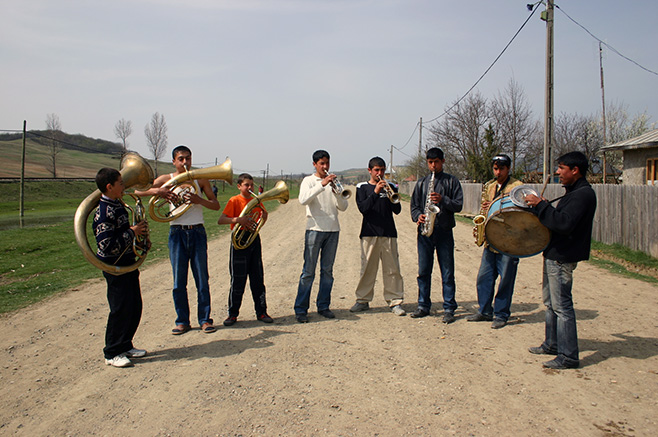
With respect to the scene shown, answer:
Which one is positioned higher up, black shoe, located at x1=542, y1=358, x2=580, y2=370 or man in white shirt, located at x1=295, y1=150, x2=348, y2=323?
man in white shirt, located at x1=295, y1=150, x2=348, y2=323

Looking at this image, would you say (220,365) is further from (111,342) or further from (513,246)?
(513,246)

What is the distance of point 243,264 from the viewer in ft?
19.8

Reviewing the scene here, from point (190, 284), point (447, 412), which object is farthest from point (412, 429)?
point (190, 284)

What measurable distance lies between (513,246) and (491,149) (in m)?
24.0

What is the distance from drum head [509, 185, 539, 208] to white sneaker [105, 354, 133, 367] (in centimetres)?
456

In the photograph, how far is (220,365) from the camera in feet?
15.5

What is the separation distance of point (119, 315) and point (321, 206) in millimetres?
2873

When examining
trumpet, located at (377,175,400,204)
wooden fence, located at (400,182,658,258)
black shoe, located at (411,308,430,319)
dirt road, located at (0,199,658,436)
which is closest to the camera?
dirt road, located at (0,199,658,436)

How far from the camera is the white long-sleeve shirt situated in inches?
243

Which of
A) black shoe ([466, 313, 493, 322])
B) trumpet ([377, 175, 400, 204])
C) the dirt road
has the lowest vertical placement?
the dirt road

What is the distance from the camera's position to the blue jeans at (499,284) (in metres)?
5.86

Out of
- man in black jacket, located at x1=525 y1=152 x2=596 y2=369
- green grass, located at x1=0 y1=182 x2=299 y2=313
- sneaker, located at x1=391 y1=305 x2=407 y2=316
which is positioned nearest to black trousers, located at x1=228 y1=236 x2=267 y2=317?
sneaker, located at x1=391 y1=305 x2=407 y2=316

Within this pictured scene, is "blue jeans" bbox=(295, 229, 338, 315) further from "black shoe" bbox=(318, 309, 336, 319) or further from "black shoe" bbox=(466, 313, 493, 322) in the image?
"black shoe" bbox=(466, 313, 493, 322)

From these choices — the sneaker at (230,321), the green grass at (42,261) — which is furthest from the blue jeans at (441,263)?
the green grass at (42,261)
